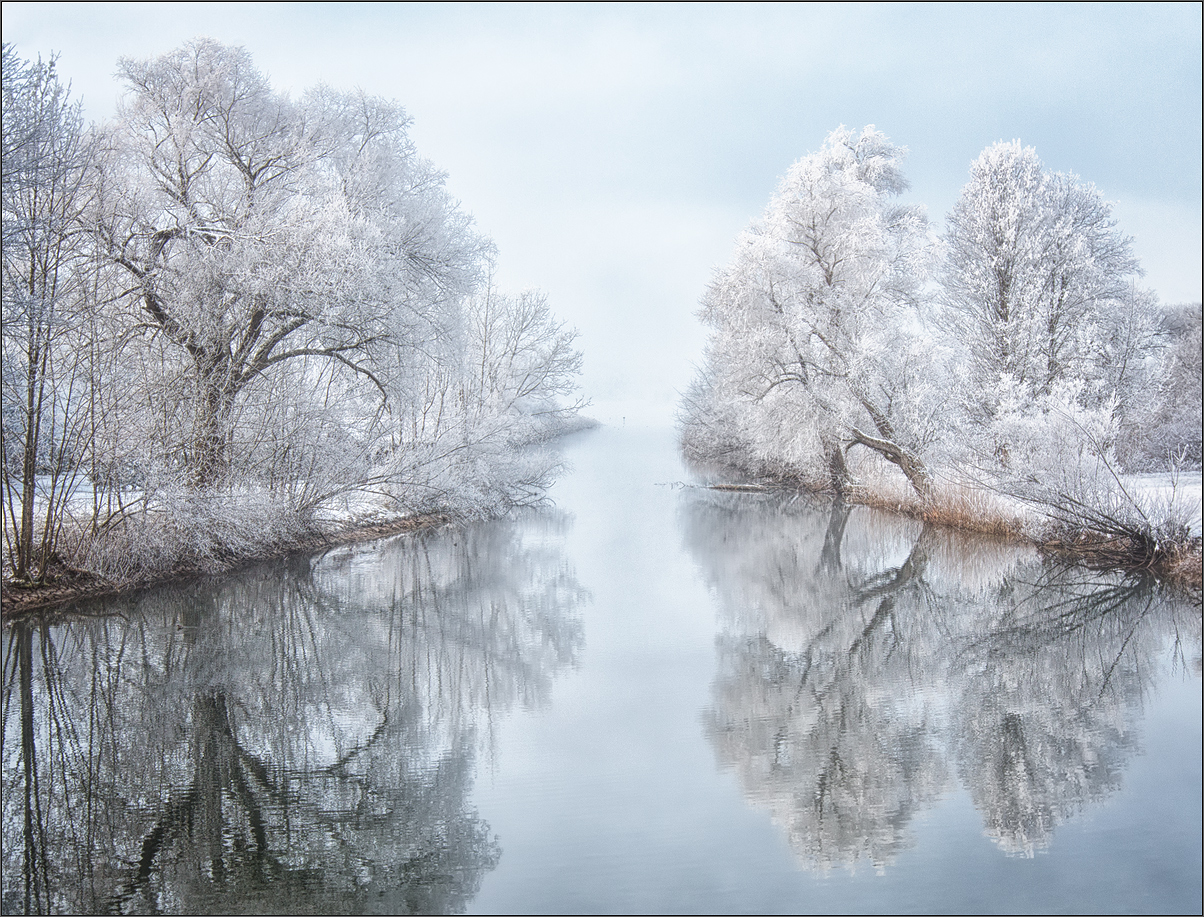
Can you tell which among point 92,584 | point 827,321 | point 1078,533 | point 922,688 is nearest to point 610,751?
point 922,688

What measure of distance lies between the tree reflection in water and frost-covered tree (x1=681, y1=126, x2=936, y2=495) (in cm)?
1082

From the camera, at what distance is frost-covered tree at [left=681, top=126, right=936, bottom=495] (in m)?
19.3

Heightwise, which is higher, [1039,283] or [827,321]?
[1039,283]

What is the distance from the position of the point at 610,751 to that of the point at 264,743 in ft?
7.55

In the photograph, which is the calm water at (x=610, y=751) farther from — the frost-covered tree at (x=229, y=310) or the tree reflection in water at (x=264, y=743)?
the frost-covered tree at (x=229, y=310)

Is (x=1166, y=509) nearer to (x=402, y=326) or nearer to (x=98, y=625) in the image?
(x=402, y=326)

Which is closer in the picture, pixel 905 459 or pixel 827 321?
pixel 905 459

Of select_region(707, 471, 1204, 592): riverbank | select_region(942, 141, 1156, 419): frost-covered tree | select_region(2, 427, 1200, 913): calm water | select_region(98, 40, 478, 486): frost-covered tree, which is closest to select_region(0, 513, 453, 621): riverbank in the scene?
select_region(2, 427, 1200, 913): calm water

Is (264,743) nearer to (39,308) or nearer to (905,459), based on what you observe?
(39,308)

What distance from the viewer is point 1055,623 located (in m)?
9.34

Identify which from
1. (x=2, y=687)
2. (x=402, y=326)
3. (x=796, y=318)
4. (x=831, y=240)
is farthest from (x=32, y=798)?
(x=831, y=240)

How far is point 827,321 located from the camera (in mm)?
20609

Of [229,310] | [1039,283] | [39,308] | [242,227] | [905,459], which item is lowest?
[905,459]

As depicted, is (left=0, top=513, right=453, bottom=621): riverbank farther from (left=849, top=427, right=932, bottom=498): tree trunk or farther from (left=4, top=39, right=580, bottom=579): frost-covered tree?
(left=849, top=427, right=932, bottom=498): tree trunk
